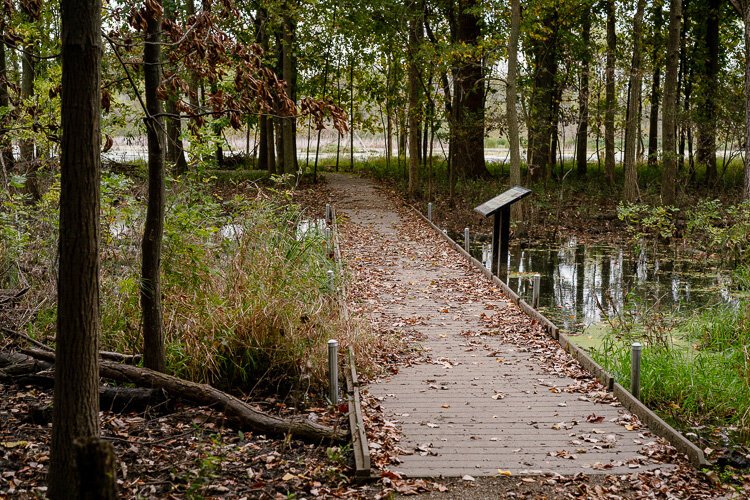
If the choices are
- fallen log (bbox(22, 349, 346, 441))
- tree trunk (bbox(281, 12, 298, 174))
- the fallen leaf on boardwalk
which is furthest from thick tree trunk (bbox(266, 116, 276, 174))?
the fallen leaf on boardwalk

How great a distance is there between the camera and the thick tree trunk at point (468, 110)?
27163 millimetres

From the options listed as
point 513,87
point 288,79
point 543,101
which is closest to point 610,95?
point 543,101

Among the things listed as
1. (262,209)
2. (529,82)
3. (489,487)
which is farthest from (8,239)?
(529,82)

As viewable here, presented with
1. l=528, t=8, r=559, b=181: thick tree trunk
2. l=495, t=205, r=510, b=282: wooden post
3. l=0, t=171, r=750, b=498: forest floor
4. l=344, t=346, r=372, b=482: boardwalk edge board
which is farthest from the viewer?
l=528, t=8, r=559, b=181: thick tree trunk

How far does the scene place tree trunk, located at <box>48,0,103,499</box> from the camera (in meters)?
5.03

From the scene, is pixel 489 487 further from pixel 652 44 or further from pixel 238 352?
pixel 652 44

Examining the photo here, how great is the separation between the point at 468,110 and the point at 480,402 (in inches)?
860

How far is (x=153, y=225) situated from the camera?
788cm

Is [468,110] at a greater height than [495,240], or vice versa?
[468,110]

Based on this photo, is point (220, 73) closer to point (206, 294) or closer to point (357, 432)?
point (206, 294)

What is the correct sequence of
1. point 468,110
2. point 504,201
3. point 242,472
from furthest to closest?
1. point 468,110
2. point 504,201
3. point 242,472

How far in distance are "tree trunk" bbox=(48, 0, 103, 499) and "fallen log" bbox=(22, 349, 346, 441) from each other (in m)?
2.15

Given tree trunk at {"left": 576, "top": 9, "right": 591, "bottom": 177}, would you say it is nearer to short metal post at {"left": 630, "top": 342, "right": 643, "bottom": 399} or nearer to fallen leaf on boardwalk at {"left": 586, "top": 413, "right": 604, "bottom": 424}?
short metal post at {"left": 630, "top": 342, "right": 643, "bottom": 399}

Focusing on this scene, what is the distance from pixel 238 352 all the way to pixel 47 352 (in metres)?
2.08
